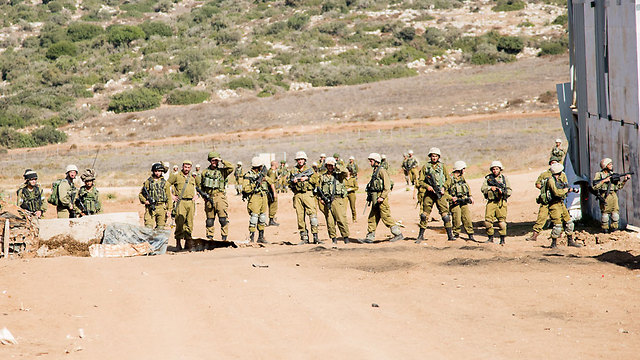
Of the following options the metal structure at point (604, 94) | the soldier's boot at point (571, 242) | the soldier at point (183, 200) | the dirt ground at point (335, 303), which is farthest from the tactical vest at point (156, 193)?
the metal structure at point (604, 94)

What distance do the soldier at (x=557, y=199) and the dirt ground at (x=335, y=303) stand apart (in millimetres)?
464

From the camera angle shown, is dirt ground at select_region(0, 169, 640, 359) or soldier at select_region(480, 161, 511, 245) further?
soldier at select_region(480, 161, 511, 245)

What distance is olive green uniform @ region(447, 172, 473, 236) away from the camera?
1631 centimetres

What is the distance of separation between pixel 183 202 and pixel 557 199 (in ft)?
23.7

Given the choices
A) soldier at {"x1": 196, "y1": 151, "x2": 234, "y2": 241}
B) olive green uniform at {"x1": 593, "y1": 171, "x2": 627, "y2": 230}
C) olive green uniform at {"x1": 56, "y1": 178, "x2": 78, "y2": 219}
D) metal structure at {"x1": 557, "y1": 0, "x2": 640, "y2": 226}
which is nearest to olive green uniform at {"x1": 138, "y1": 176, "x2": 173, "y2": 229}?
soldier at {"x1": 196, "y1": 151, "x2": 234, "y2": 241}

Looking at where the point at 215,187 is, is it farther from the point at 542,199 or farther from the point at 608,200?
the point at 608,200

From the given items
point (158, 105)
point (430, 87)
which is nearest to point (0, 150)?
point (158, 105)

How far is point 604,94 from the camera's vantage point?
56.2 feet

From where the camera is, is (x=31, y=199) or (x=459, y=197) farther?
(x=459, y=197)

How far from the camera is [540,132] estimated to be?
44.0m

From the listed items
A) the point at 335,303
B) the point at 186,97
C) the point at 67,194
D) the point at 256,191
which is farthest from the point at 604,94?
the point at 186,97

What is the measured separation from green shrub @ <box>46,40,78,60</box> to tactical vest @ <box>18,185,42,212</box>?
2718 inches

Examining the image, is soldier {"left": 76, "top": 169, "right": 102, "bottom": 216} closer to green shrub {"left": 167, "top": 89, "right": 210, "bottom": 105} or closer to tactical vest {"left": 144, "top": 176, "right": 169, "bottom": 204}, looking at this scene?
tactical vest {"left": 144, "top": 176, "right": 169, "bottom": 204}

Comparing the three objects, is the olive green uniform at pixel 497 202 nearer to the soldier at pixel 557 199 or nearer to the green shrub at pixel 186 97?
the soldier at pixel 557 199
